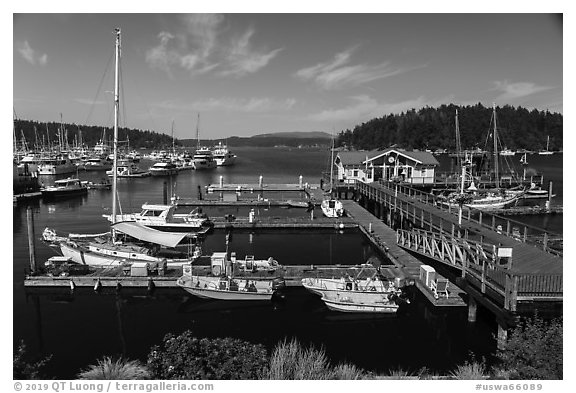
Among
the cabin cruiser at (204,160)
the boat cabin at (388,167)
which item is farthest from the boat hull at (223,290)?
the cabin cruiser at (204,160)

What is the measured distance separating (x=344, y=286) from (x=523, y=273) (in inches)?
304

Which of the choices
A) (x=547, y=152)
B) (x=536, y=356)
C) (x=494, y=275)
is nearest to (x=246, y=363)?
(x=536, y=356)

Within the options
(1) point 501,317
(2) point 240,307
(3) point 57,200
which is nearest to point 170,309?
(2) point 240,307

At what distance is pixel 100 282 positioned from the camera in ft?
71.1

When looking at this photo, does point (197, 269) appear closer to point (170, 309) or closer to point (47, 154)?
point (170, 309)

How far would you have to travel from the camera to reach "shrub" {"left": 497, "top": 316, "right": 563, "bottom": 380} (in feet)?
30.0

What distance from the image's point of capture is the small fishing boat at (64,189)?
2174 inches

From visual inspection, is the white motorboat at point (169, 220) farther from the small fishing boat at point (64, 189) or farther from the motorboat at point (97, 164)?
the motorboat at point (97, 164)

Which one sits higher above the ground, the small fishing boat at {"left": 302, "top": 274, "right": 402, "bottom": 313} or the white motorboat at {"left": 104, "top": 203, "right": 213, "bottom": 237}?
the white motorboat at {"left": 104, "top": 203, "right": 213, "bottom": 237}

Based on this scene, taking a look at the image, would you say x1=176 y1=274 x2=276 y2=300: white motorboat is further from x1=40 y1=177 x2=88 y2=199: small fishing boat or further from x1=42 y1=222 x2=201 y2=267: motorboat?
x1=40 y1=177 x2=88 y2=199: small fishing boat

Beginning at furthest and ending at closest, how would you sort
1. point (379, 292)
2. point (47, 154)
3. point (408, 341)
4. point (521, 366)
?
point (47, 154), point (379, 292), point (408, 341), point (521, 366)

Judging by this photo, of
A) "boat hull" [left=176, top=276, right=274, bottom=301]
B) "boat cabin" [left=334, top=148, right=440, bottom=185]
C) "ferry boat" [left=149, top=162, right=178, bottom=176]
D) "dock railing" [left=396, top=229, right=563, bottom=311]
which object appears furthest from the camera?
"ferry boat" [left=149, top=162, right=178, bottom=176]

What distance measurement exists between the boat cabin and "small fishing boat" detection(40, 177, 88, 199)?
3672cm

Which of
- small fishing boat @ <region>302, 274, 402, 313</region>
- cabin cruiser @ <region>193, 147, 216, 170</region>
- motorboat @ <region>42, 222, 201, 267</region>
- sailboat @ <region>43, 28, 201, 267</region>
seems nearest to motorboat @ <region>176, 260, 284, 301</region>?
small fishing boat @ <region>302, 274, 402, 313</region>
